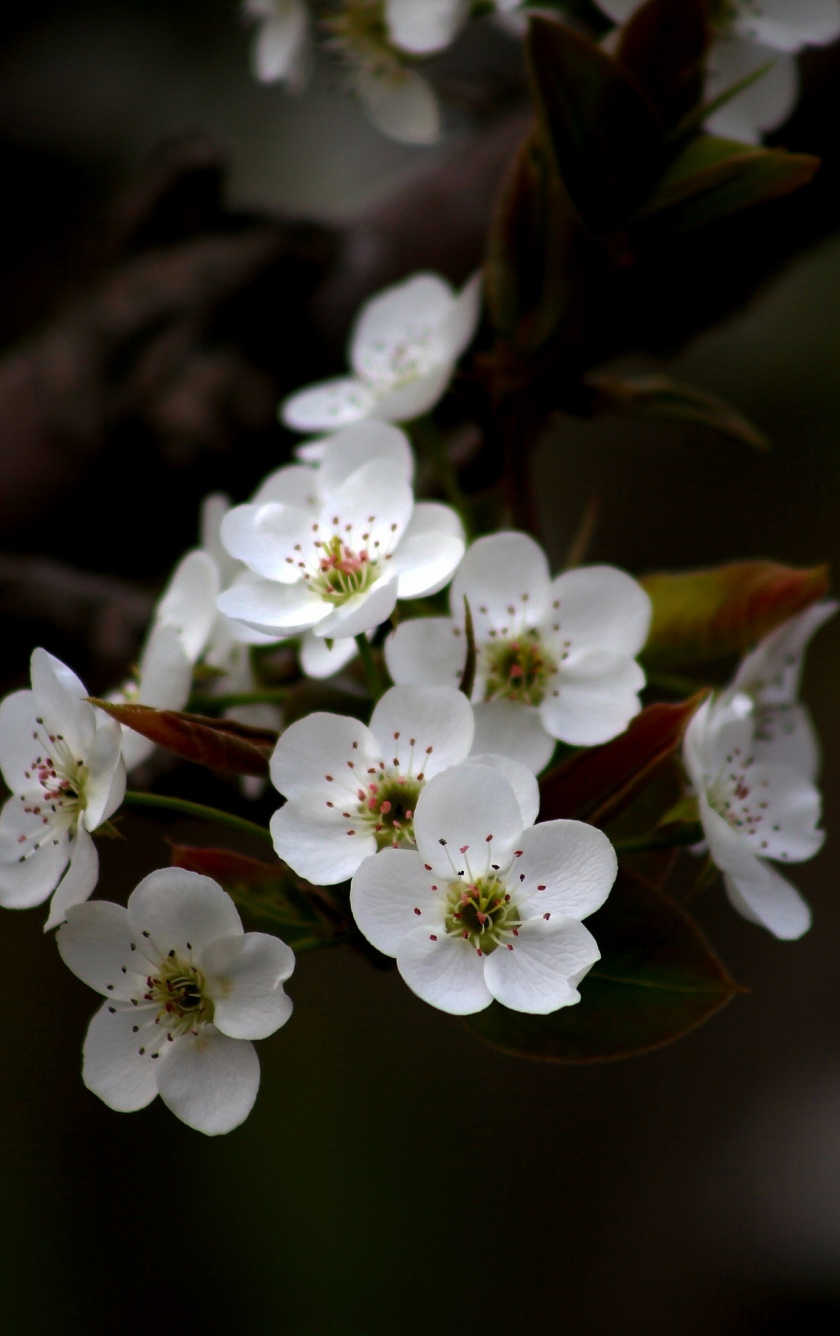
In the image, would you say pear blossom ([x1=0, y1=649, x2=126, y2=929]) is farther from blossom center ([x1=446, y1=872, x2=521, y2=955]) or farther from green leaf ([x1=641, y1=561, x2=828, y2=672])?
green leaf ([x1=641, y1=561, x2=828, y2=672])

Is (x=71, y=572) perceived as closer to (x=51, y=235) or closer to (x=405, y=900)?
(x=405, y=900)

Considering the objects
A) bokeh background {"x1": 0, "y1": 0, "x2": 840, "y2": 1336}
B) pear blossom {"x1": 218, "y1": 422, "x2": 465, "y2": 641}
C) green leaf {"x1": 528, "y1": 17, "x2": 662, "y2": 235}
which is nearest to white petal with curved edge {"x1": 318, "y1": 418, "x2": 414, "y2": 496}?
pear blossom {"x1": 218, "y1": 422, "x2": 465, "y2": 641}

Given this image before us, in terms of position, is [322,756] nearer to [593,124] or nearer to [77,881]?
[77,881]

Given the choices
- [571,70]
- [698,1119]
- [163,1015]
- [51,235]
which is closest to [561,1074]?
[698,1119]

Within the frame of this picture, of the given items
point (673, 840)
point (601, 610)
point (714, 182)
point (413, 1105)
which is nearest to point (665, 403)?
point (714, 182)

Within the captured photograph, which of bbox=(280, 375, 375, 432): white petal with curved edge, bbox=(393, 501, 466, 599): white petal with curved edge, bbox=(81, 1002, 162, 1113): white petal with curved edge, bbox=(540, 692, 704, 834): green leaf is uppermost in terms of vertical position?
bbox=(393, 501, 466, 599): white petal with curved edge

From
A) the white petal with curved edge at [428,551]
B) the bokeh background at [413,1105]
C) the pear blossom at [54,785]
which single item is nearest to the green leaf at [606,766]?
the white petal with curved edge at [428,551]

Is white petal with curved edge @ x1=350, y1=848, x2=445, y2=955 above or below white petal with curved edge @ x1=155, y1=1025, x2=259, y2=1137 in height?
above
